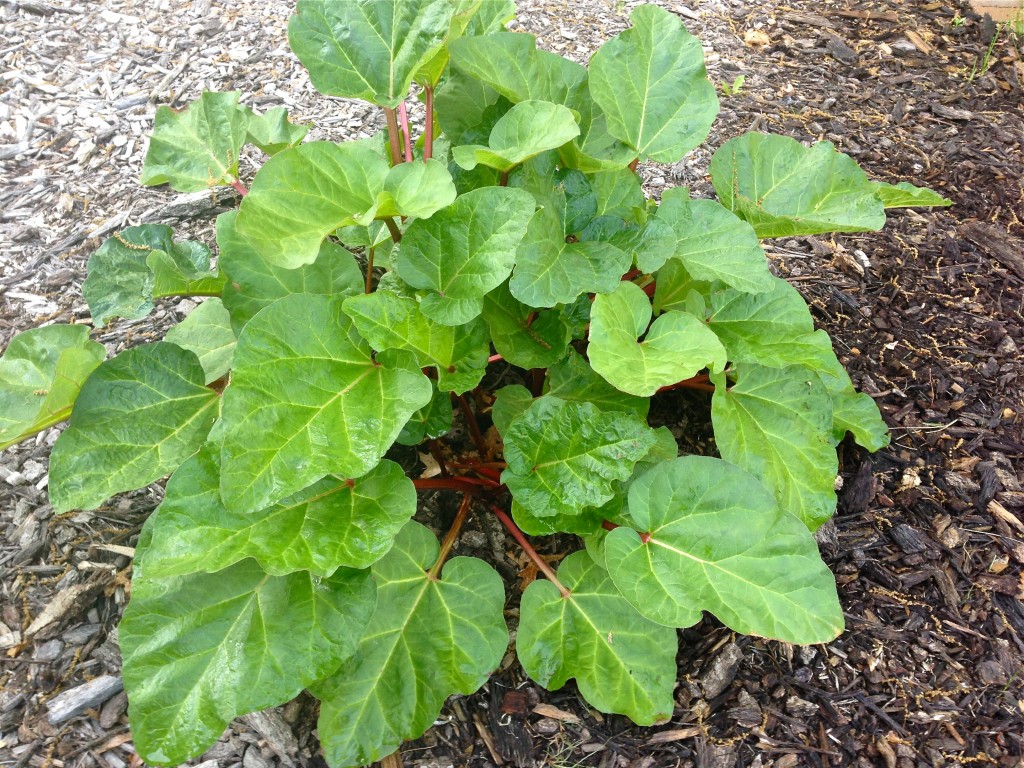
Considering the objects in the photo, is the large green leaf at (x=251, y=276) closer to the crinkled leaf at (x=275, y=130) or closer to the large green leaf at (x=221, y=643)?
the crinkled leaf at (x=275, y=130)

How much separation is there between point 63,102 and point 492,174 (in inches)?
86.3

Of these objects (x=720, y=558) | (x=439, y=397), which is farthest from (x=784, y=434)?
(x=439, y=397)

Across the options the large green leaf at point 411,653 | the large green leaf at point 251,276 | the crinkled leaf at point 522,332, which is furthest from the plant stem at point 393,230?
the large green leaf at point 411,653

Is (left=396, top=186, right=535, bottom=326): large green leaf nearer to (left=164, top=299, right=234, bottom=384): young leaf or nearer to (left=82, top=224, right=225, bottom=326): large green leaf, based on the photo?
(left=82, top=224, right=225, bottom=326): large green leaf

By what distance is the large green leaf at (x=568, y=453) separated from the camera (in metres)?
1.60

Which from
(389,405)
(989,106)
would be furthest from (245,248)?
(989,106)

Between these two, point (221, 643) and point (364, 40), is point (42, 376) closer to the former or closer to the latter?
point (221, 643)

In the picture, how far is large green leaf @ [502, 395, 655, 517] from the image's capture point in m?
1.60

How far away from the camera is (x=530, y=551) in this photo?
1.83 m

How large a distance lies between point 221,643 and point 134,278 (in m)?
0.90

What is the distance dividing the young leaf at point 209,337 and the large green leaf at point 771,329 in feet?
4.16

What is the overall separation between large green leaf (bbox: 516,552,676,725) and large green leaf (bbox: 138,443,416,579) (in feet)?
1.37

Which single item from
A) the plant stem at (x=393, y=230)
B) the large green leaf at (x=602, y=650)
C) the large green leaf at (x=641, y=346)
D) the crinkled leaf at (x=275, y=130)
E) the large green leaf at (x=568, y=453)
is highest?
the crinkled leaf at (x=275, y=130)

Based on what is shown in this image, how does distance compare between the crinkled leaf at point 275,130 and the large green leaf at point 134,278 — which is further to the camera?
the crinkled leaf at point 275,130
